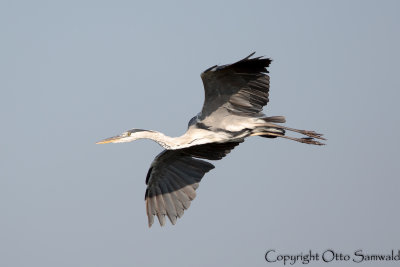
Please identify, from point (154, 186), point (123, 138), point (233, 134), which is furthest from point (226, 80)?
point (154, 186)

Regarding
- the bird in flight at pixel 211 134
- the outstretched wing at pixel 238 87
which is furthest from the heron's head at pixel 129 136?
the outstretched wing at pixel 238 87

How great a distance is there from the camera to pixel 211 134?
1079 cm

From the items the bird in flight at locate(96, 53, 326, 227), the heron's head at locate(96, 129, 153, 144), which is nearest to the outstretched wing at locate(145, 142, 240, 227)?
the bird in flight at locate(96, 53, 326, 227)

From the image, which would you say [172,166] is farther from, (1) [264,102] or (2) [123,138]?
(1) [264,102]

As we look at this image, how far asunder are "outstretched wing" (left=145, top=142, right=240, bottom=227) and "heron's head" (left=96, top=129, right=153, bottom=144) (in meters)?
1.16

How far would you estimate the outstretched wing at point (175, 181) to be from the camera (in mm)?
12164

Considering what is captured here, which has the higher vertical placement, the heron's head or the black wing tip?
the black wing tip

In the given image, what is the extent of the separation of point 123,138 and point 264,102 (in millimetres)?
2538

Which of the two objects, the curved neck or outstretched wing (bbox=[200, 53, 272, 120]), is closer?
outstretched wing (bbox=[200, 53, 272, 120])

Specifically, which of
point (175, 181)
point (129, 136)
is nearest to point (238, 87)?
point (129, 136)

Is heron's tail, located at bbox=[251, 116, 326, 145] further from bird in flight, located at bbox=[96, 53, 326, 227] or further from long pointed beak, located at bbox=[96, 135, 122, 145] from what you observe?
long pointed beak, located at bbox=[96, 135, 122, 145]

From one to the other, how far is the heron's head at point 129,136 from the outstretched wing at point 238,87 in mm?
1076

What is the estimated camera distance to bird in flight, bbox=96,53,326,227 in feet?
32.7

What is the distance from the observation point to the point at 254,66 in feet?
32.0
